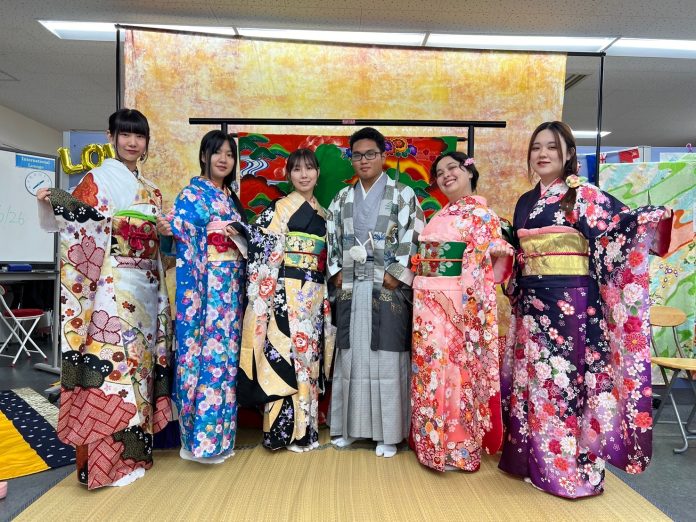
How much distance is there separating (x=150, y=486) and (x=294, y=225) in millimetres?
1831

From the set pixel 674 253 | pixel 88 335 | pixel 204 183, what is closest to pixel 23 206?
pixel 204 183

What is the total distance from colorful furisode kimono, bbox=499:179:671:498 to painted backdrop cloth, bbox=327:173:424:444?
2.52 feet

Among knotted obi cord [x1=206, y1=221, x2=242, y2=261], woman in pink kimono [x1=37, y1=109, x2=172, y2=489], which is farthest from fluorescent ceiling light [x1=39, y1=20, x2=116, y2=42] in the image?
knotted obi cord [x1=206, y1=221, x2=242, y2=261]

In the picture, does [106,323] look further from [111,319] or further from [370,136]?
[370,136]

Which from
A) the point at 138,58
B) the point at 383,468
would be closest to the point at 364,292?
the point at 383,468

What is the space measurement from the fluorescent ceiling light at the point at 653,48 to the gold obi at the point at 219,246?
16.5ft

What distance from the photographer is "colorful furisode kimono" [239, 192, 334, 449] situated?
2785 mm

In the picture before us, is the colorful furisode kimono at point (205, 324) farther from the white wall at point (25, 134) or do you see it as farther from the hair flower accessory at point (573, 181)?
the white wall at point (25, 134)

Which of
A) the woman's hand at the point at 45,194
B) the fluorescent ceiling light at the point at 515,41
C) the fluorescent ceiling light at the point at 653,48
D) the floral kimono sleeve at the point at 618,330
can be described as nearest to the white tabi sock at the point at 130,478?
the woman's hand at the point at 45,194

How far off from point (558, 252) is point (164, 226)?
2412mm

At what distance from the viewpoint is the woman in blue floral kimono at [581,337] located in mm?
2248

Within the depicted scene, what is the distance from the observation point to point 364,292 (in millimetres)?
2916

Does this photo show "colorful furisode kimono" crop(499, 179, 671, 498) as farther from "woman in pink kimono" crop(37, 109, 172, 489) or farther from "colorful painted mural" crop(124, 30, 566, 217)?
"woman in pink kimono" crop(37, 109, 172, 489)

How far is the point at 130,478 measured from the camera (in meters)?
2.42
